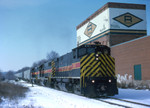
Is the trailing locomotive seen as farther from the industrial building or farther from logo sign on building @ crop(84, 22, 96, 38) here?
logo sign on building @ crop(84, 22, 96, 38)

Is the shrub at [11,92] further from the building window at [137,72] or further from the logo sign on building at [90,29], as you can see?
the logo sign on building at [90,29]

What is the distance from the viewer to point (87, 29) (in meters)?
46.5

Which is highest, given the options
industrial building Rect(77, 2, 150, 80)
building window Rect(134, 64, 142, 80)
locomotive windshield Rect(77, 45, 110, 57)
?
industrial building Rect(77, 2, 150, 80)

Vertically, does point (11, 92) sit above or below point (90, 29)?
below

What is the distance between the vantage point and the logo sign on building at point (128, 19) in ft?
124

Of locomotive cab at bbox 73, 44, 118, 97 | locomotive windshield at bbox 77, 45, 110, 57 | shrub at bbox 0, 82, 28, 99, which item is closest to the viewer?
locomotive cab at bbox 73, 44, 118, 97

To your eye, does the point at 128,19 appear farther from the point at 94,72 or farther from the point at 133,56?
the point at 94,72

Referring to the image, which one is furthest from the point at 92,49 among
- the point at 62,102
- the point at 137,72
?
the point at 137,72

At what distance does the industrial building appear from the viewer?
28466mm

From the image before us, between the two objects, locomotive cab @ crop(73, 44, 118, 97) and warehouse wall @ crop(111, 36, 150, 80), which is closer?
locomotive cab @ crop(73, 44, 118, 97)

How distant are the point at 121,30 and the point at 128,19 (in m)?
2.94

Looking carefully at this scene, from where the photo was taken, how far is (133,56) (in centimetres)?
2709

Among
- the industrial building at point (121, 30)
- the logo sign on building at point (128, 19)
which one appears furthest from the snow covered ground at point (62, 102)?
the logo sign on building at point (128, 19)

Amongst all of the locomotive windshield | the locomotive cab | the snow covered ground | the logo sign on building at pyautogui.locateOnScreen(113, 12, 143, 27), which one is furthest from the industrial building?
the snow covered ground
